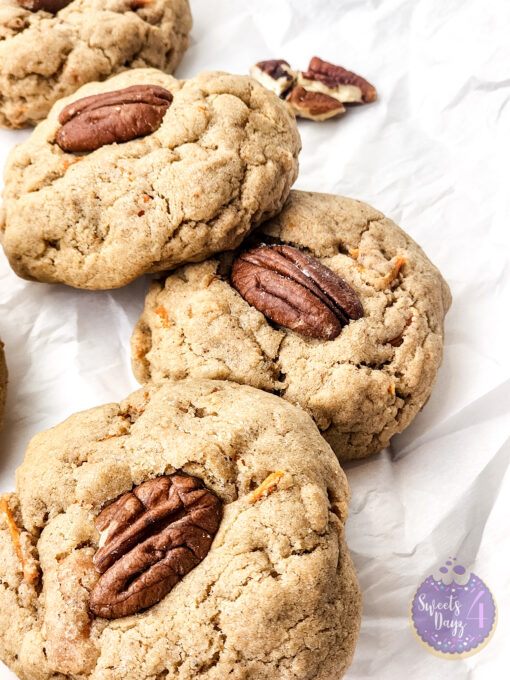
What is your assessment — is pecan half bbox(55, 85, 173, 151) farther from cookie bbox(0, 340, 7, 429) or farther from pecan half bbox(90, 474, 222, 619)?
pecan half bbox(90, 474, 222, 619)

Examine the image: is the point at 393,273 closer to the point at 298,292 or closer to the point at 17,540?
the point at 298,292

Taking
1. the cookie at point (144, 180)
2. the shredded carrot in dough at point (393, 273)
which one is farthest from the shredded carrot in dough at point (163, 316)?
the shredded carrot in dough at point (393, 273)

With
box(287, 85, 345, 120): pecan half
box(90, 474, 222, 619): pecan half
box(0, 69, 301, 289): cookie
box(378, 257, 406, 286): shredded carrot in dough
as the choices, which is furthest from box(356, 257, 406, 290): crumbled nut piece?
box(287, 85, 345, 120): pecan half

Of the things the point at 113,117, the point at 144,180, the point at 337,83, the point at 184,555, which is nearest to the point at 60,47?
the point at 113,117

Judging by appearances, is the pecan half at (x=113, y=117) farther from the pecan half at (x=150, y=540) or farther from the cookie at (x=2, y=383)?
the pecan half at (x=150, y=540)

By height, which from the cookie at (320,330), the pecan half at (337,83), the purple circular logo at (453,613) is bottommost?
the purple circular logo at (453,613)

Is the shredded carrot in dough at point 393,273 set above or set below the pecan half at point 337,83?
below
